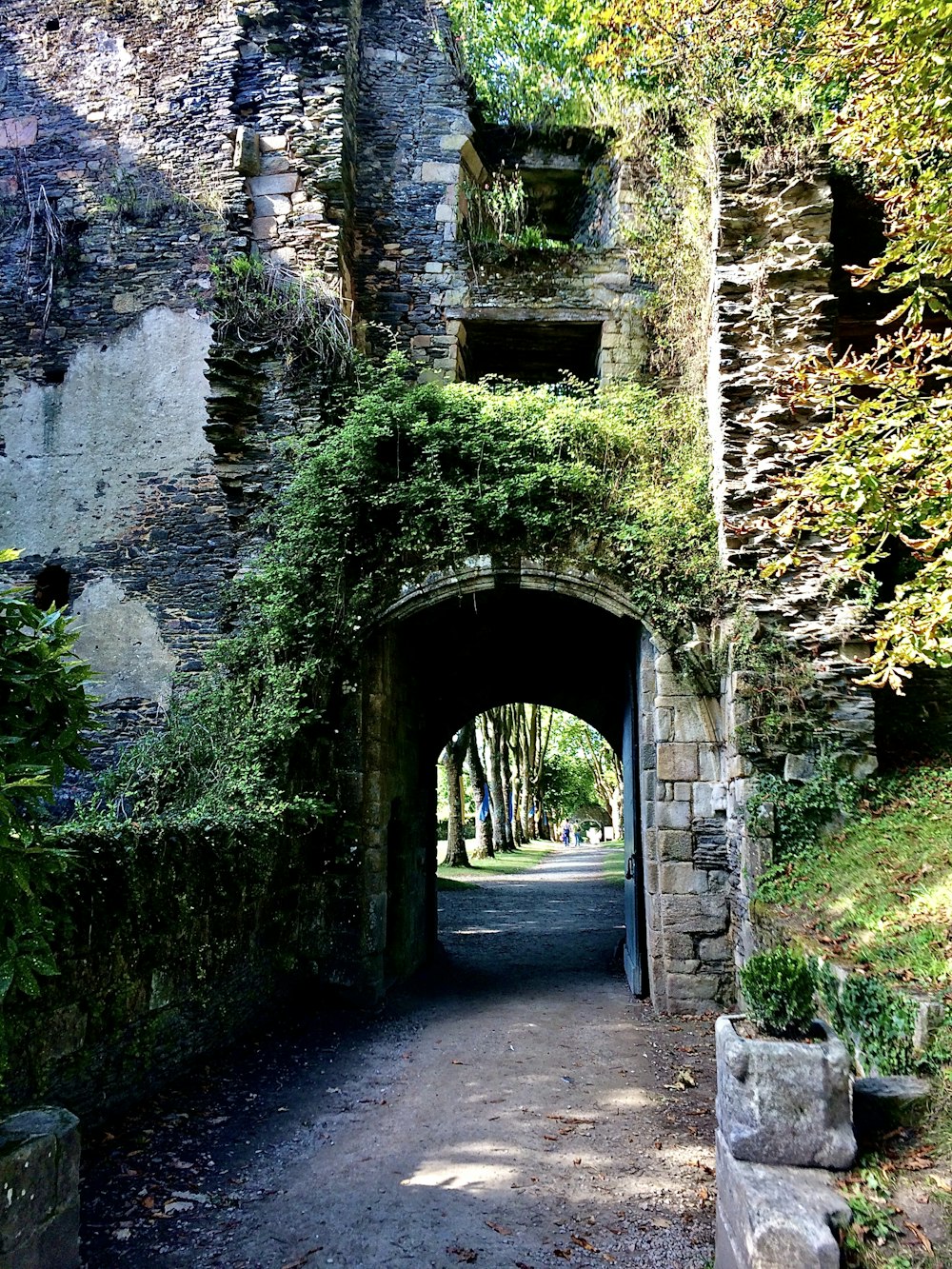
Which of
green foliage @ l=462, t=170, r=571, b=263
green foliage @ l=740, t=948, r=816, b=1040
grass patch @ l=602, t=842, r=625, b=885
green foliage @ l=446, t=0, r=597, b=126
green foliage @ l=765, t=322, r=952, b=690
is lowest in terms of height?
grass patch @ l=602, t=842, r=625, b=885

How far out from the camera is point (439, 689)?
455 inches

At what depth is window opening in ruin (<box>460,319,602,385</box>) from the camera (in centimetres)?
992

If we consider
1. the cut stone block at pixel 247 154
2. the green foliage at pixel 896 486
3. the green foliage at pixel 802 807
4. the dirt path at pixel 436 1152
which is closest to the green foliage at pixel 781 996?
the dirt path at pixel 436 1152

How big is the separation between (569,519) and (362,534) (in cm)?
191

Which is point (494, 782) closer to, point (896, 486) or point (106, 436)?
point (106, 436)

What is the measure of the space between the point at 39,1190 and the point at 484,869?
18.3m

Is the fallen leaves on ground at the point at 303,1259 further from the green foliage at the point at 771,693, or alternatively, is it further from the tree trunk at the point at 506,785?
the tree trunk at the point at 506,785

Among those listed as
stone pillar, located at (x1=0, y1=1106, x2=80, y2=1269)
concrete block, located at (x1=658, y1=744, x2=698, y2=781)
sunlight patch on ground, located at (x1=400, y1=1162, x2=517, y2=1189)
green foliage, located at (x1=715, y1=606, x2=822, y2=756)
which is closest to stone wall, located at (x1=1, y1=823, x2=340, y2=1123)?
stone pillar, located at (x1=0, y1=1106, x2=80, y2=1269)

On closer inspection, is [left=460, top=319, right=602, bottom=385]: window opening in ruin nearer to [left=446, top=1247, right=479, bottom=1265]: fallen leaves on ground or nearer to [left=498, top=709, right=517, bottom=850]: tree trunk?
[left=446, top=1247, right=479, bottom=1265]: fallen leaves on ground

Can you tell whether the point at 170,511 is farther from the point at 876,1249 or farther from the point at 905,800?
the point at 876,1249

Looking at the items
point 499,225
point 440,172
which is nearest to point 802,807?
point 499,225

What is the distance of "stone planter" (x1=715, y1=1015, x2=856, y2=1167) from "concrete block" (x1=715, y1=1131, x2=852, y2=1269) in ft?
0.20

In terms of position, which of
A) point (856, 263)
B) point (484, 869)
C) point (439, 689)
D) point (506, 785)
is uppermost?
point (856, 263)

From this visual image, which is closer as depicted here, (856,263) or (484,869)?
(856,263)
